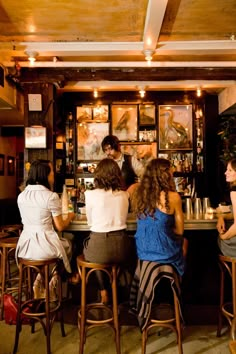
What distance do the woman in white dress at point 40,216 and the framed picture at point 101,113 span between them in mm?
3117

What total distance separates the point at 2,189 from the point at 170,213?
7.01 meters

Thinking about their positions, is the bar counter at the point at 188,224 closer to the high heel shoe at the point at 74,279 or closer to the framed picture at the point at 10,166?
the high heel shoe at the point at 74,279

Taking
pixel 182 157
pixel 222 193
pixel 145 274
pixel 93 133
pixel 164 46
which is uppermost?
pixel 164 46

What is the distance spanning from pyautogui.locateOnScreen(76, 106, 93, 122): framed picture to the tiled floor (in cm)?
359

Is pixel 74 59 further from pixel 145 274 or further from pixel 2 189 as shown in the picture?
pixel 2 189

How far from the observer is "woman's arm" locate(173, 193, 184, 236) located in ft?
8.89

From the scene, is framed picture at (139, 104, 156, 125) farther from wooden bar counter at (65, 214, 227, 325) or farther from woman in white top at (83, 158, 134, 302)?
woman in white top at (83, 158, 134, 302)

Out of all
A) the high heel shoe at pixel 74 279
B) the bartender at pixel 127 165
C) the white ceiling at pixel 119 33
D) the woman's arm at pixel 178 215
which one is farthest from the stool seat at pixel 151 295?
the white ceiling at pixel 119 33

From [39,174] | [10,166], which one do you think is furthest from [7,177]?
[39,174]

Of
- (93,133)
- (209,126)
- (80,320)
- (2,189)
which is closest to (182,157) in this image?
(209,126)

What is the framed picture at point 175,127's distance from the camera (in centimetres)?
595

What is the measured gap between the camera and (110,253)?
110 inches

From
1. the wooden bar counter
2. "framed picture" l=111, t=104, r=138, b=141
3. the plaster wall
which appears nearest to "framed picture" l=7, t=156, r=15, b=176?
the plaster wall

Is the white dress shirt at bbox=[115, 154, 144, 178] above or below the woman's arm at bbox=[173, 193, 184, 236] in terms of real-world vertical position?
above
